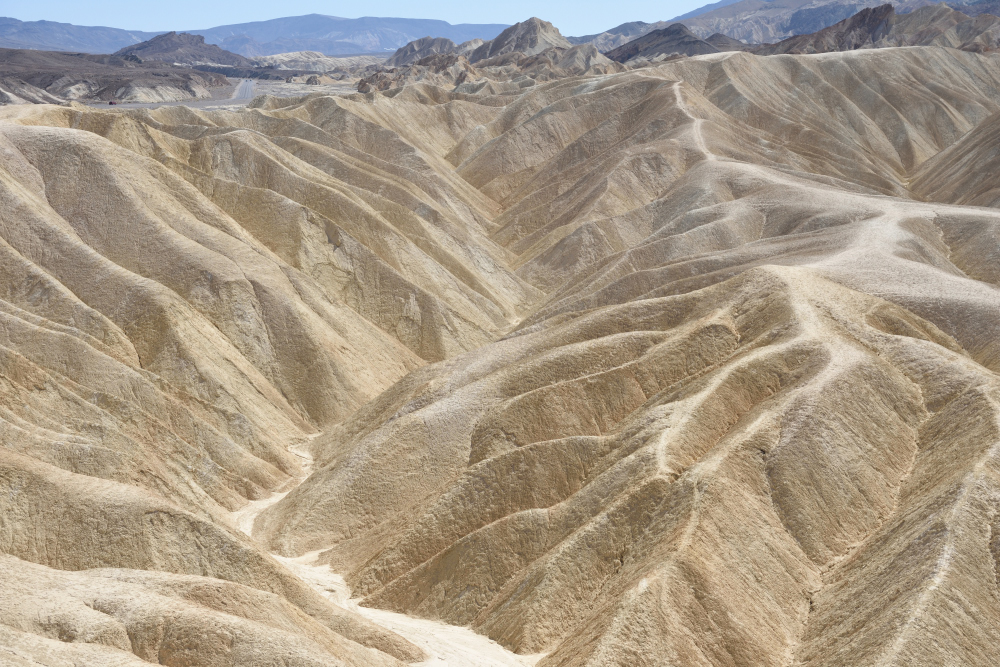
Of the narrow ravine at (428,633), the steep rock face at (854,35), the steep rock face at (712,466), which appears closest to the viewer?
the steep rock face at (712,466)

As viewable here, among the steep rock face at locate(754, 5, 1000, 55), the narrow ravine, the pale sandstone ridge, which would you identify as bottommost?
the narrow ravine

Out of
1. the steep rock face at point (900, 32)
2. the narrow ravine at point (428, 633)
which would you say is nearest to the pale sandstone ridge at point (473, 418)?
the narrow ravine at point (428, 633)

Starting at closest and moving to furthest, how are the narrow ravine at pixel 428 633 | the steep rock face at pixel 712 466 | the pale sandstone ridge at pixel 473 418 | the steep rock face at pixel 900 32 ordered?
the pale sandstone ridge at pixel 473 418, the steep rock face at pixel 712 466, the narrow ravine at pixel 428 633, the steep rock face at pixel 900 32

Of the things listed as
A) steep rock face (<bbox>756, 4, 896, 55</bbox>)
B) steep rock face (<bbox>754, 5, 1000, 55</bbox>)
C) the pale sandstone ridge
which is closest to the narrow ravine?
the pale sandstone ridge

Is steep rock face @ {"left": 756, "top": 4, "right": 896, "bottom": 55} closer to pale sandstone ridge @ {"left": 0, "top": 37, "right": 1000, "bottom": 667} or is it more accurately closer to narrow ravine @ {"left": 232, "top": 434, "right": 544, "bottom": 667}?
pale sandstone ridge @ {"left": 0, "top": 37, "right": 1000, "bottom": 667}

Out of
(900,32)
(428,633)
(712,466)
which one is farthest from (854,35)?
(428,633)

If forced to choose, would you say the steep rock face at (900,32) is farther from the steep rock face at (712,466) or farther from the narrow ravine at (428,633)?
the narrow ravine at (428,633)

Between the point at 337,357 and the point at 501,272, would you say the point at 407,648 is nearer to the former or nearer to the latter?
the point at 337,357

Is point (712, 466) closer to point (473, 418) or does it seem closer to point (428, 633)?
point (428, 633)

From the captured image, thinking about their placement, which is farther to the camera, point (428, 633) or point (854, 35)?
point (854, 35)
